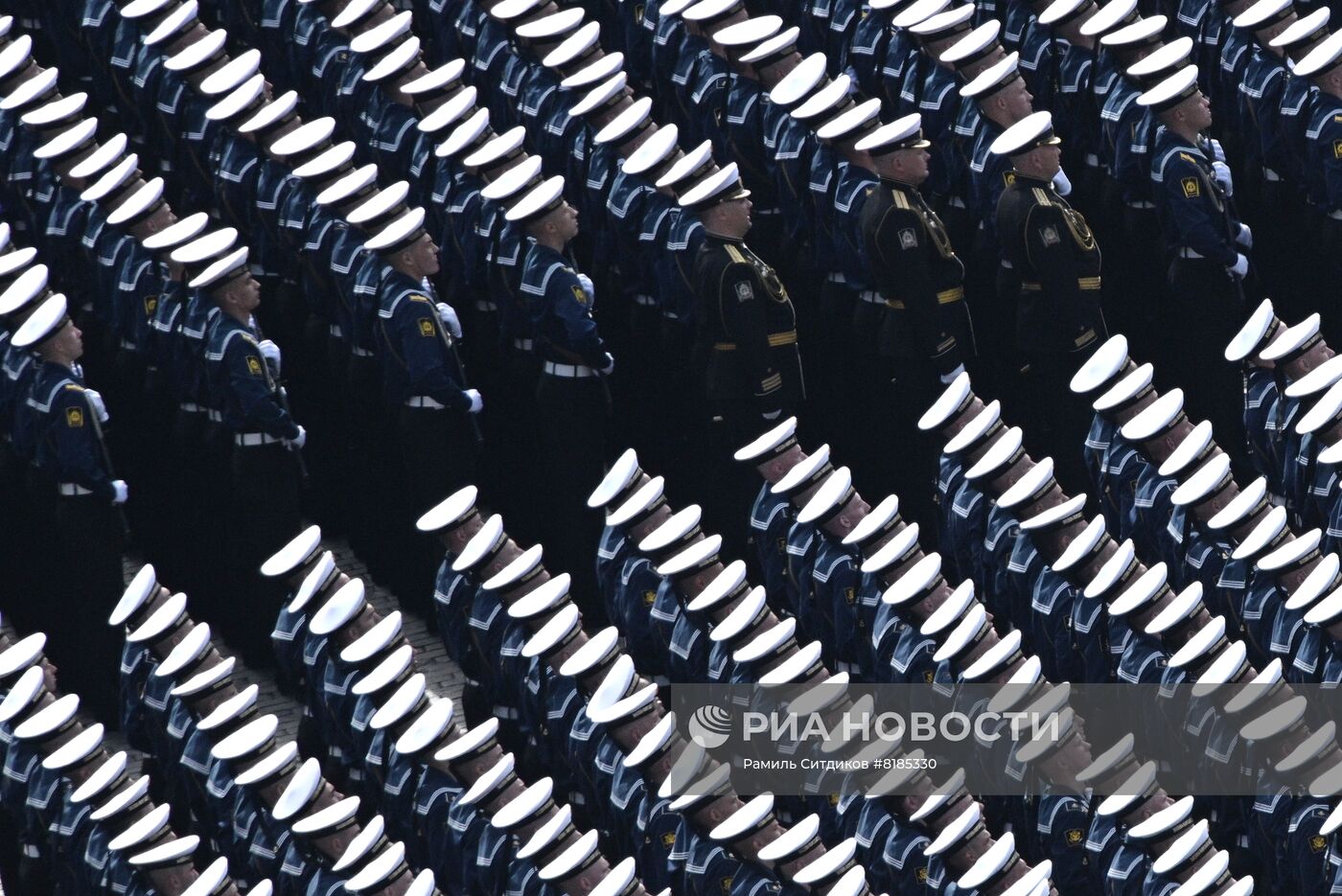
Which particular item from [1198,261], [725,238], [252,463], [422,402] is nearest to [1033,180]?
[1198,261]

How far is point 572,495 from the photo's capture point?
19094 mm

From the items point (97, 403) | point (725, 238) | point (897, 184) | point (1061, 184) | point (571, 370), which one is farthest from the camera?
point (1061, 184)

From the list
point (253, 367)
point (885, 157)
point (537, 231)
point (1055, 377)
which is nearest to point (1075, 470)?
point (1055, 377)

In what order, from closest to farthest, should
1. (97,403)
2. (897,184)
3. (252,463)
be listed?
(97,403)
(252,463)
(897,184)

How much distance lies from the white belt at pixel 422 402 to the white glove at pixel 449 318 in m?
0.35

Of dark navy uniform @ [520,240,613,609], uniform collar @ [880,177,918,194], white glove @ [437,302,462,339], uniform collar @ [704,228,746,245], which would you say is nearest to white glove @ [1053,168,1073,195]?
uniform collar @ [880,177,918,194]

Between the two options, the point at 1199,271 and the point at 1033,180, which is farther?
the point at 1199,271

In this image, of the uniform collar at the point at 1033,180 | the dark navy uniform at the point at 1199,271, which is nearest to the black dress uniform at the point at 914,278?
the uniform collar at the point at 1033,180

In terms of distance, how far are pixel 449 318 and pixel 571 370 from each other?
2.33 feet

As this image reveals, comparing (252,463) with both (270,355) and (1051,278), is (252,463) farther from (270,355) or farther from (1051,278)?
(1051,278)

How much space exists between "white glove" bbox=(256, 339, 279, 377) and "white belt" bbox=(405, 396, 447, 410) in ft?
2.29

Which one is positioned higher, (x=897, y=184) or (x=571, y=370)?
(x=571, y=370)

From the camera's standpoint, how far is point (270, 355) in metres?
18.3

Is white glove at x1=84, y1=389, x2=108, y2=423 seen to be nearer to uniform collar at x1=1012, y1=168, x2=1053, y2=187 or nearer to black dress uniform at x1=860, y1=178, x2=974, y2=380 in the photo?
black dress uniform at x1=860, y1=178, x2=974, y2=380
